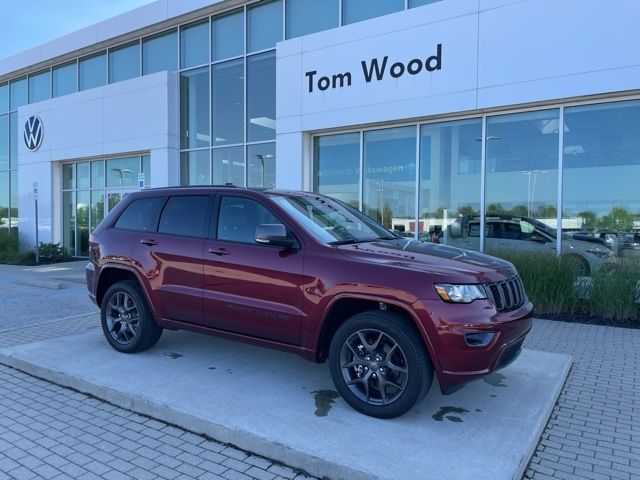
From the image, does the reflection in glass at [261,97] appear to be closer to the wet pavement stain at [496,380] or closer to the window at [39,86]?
the wet pavement stain at [496,380]

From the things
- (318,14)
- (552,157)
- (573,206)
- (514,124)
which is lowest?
(573,206)

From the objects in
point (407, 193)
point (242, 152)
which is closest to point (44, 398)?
point (407, 193)

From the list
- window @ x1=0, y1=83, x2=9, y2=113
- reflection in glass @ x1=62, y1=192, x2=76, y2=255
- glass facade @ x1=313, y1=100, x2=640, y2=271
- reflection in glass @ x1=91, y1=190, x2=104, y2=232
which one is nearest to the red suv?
glass facade @ x1=313, y1=100, x2=640, y2=271

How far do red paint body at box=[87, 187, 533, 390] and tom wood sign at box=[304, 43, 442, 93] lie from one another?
6912 mm

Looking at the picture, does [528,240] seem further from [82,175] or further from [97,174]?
[82,175]

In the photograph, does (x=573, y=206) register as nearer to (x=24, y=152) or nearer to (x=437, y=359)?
(x=437, y=359)

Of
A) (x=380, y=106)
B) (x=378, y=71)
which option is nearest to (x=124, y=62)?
(x=378, y=71)

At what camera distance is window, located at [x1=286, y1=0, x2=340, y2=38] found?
1244 centimetres

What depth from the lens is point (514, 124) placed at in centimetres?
1020

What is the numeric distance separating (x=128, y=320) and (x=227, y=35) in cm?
1147

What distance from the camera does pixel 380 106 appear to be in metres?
11.2

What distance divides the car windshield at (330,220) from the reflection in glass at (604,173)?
6095mm

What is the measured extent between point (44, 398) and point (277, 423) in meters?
2.33

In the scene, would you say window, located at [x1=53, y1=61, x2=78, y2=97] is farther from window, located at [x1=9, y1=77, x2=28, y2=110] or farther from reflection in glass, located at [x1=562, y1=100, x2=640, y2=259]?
reflection in glass, located at [x1=562, y1=100, x2=640, y2=259]
